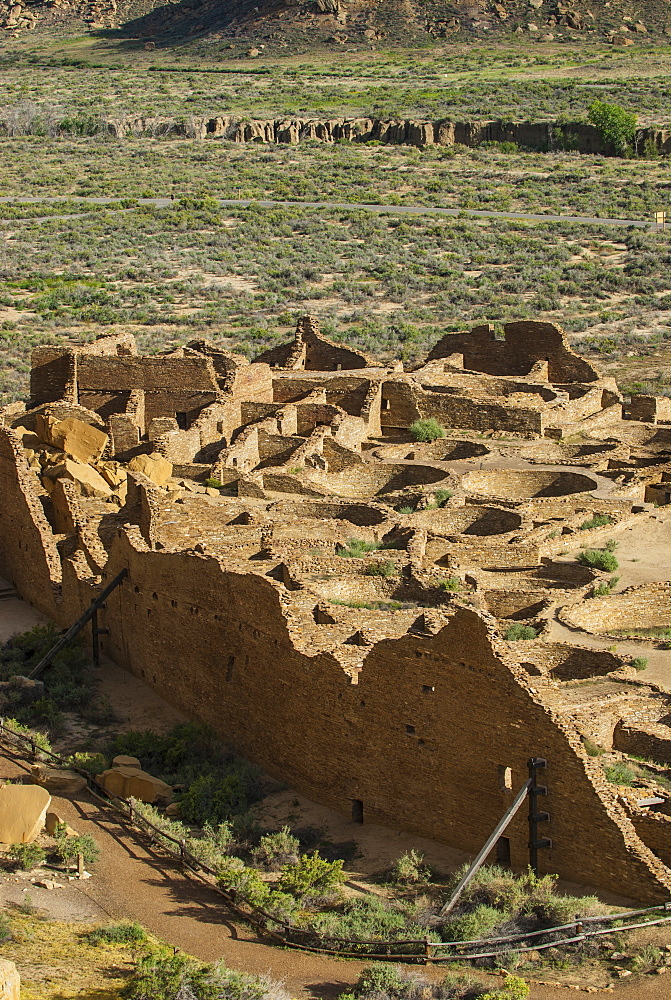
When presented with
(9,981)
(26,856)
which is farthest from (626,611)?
(9,981)

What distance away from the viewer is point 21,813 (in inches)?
741

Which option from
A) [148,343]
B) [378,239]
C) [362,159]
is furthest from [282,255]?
[362,159]

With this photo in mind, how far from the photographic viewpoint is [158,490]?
2800cm

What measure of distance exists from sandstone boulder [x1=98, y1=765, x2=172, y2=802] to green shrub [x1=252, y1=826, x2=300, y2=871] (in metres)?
1.96

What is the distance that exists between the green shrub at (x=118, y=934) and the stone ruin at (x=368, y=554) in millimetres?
4487

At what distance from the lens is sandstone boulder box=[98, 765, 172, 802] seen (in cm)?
2069

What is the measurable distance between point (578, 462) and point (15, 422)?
13.0 meters

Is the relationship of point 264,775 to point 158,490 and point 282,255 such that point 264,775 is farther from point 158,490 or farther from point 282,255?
point 282,255

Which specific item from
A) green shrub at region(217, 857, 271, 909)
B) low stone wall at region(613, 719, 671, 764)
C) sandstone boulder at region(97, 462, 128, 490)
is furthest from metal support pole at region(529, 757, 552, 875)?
sandstone boulder at region(97, 462, 128, 490)

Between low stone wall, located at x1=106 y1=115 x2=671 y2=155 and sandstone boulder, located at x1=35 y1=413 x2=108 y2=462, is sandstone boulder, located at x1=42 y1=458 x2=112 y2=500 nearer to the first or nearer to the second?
sandstone boulder, located at x1=35 y1=413 x2=108 y2=462

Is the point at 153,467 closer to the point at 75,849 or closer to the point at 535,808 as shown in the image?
the point at 75,849

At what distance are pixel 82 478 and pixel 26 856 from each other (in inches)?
532

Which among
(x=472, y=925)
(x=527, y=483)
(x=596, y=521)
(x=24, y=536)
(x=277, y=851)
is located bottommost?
(x=527, y=483)

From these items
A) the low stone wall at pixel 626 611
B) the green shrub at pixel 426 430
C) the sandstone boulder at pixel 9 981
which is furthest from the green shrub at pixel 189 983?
the green shrub at pixel 426 430
